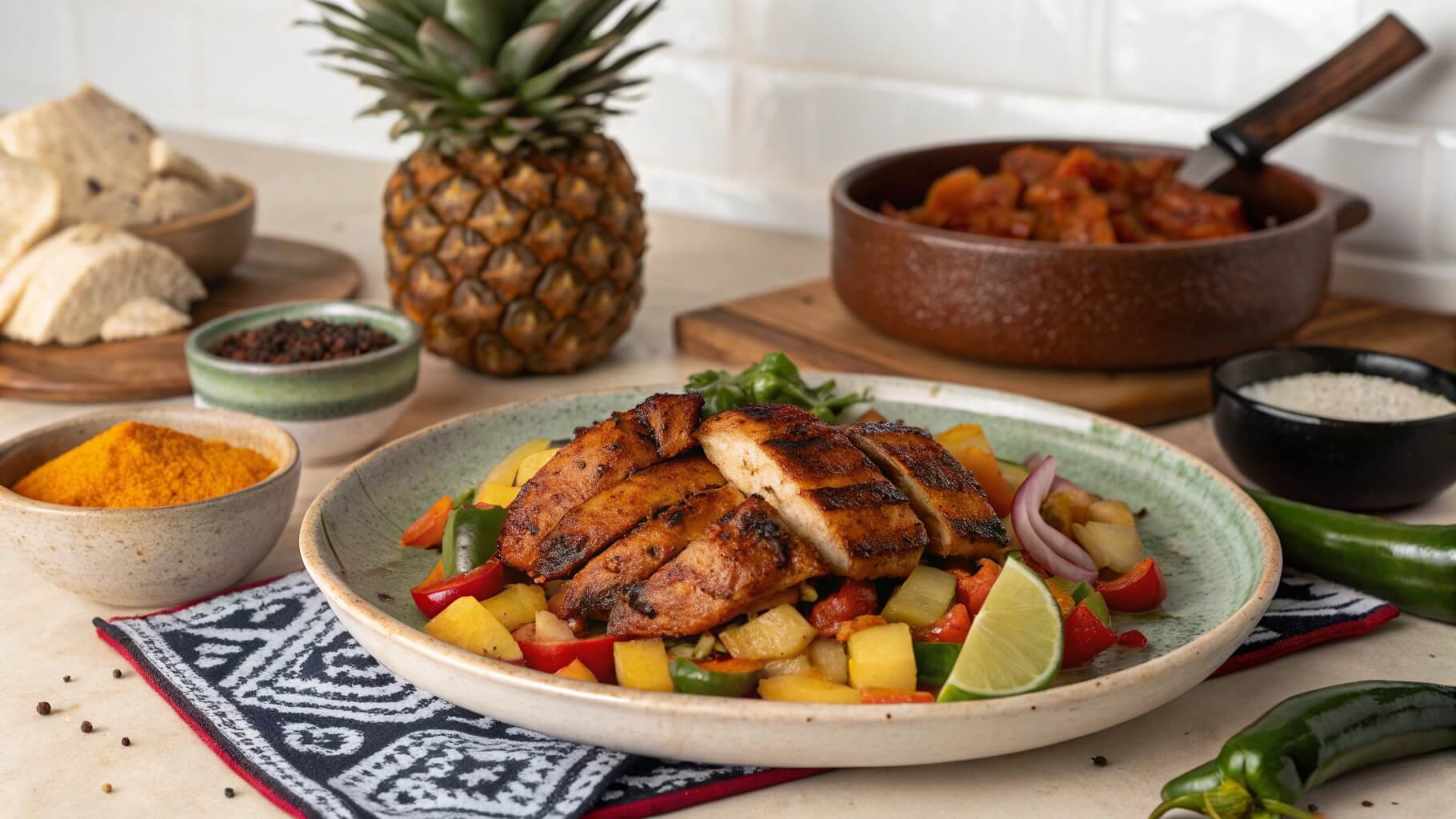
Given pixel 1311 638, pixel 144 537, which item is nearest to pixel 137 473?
pixel 144 537

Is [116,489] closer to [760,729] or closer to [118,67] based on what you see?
[760,729]

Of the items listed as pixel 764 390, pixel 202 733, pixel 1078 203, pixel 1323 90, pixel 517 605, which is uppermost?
pixel 1323 90

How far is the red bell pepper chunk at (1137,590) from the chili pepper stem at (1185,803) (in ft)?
1.18

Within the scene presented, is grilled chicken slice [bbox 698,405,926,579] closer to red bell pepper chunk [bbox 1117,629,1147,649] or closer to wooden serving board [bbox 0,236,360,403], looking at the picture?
red bell pepper chunk [bbox 1117,629,1147,649]

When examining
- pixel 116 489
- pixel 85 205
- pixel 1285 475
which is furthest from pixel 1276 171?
pixel 85 205

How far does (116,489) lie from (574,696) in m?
0.81

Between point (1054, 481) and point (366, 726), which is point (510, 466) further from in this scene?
point (1054, 481)

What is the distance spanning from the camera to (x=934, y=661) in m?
1.45

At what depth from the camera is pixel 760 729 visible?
1.30 meters

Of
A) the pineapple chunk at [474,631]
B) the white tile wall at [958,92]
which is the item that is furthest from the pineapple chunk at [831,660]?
the white tile wall at [958,92]

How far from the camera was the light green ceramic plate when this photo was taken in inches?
51.4

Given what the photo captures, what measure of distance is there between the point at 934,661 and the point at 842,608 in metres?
0.12

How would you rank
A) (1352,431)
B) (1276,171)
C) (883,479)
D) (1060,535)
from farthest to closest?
(1276,171) → (1352,431) → (1060,535) → (883,479)

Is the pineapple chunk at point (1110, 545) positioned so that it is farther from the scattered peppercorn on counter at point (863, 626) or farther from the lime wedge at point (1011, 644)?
the lime wedge at point (1011, 644)
